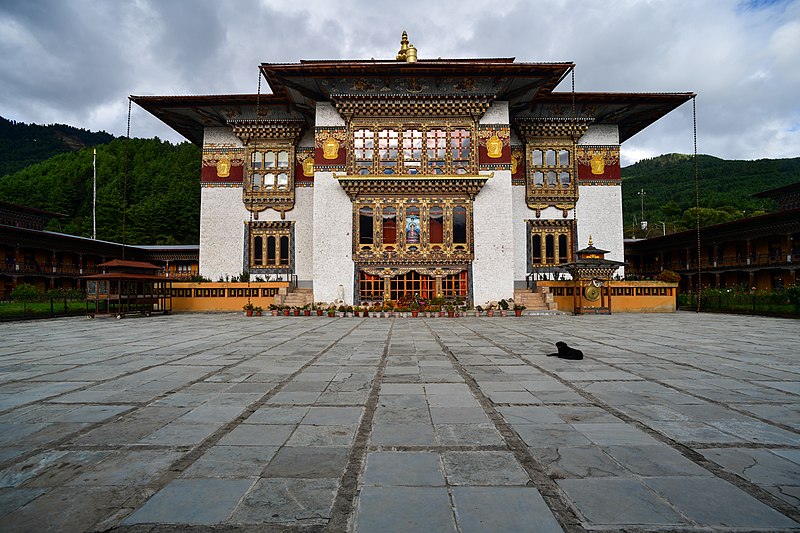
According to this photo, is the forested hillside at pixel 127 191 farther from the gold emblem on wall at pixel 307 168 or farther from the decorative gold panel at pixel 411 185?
the decorative gold panel at pixel 411 185

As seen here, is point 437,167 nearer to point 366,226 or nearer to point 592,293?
point 366,226

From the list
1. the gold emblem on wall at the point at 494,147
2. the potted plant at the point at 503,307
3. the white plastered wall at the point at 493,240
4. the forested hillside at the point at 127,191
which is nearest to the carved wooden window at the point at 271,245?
the white plastered wall at the point at 493,240

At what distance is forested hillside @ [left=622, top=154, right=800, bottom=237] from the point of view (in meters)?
Result: 59.1

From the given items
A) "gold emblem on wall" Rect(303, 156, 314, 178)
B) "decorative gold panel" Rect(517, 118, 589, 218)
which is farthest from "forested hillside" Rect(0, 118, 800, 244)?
"decorative gold panel" Rect(517, 118, 589, 218)

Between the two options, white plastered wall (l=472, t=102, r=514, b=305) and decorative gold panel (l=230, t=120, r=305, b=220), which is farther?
decorative gold panel (l=230, t=120, r=305, b=220)

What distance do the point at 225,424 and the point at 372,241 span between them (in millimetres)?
20630

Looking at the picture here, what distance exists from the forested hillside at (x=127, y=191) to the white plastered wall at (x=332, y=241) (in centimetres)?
3512

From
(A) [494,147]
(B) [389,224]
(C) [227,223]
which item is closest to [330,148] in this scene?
(B) [389,224]

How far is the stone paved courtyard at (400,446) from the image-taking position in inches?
→ 97.8

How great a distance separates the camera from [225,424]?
418 centimetres

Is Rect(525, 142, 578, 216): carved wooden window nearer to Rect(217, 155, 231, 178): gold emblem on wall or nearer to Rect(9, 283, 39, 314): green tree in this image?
Rect(217, 155, 231, 178): gold emblem on wall

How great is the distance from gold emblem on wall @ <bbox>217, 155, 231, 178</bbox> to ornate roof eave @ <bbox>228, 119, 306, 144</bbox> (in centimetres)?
190

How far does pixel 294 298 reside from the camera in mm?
25141

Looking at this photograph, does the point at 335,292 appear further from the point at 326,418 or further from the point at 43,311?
the point at 326,418
